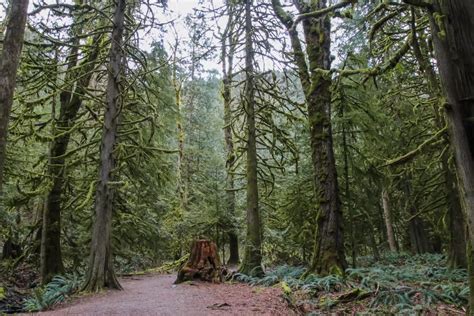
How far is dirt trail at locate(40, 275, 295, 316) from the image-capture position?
Result: 528 cm

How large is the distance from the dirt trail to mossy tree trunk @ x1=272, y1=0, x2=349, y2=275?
131 cm

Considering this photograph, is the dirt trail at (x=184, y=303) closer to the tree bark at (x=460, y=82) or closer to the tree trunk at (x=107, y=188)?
the tree trunk at (x=107, y=188)

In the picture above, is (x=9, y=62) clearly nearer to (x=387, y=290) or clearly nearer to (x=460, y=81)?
(x=460, y=81)

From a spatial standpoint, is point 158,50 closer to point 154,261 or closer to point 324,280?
point 324,280

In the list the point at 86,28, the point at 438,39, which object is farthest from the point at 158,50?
the point at 438,39

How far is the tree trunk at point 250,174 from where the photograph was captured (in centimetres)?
970

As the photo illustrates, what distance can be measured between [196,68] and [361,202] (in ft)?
45.6

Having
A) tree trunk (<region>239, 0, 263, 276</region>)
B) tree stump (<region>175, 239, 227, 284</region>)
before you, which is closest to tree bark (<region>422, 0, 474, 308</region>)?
tree trunk (<region>239, 0, 263, 276</region>)

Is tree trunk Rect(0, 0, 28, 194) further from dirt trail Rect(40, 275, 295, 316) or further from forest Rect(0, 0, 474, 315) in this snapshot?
dirt trail Rect(40, 275, 295, 316)

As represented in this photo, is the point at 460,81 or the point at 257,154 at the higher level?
the point at 257,154

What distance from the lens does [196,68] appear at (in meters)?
21.3

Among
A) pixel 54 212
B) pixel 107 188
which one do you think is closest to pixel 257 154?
pixel 107 188

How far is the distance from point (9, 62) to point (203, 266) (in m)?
6.53

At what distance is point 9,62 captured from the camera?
4.91 metres
